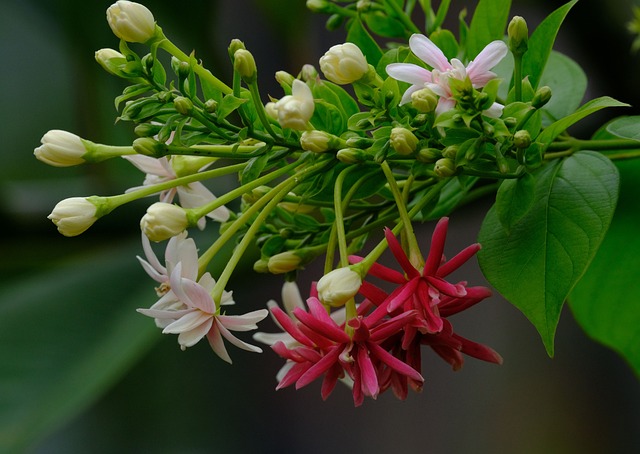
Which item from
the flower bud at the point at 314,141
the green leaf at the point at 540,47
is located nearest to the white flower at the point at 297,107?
the flower bud at the point at 314,141

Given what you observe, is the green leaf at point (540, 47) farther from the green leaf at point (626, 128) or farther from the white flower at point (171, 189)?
the white flower at point (171, 189)

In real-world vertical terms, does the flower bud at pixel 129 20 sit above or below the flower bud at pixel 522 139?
above

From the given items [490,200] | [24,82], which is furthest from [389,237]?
[24,82]

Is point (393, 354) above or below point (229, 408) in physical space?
above

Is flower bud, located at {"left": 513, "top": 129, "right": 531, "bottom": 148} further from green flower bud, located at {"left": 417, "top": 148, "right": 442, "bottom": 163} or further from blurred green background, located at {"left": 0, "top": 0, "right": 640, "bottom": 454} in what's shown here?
blurred green background, located at {"left": 0, "top": 0, "right": 640, "bottom": 454}

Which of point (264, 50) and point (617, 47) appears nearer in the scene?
point (617, 47)

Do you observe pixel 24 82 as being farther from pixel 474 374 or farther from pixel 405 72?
pixel 405 72
